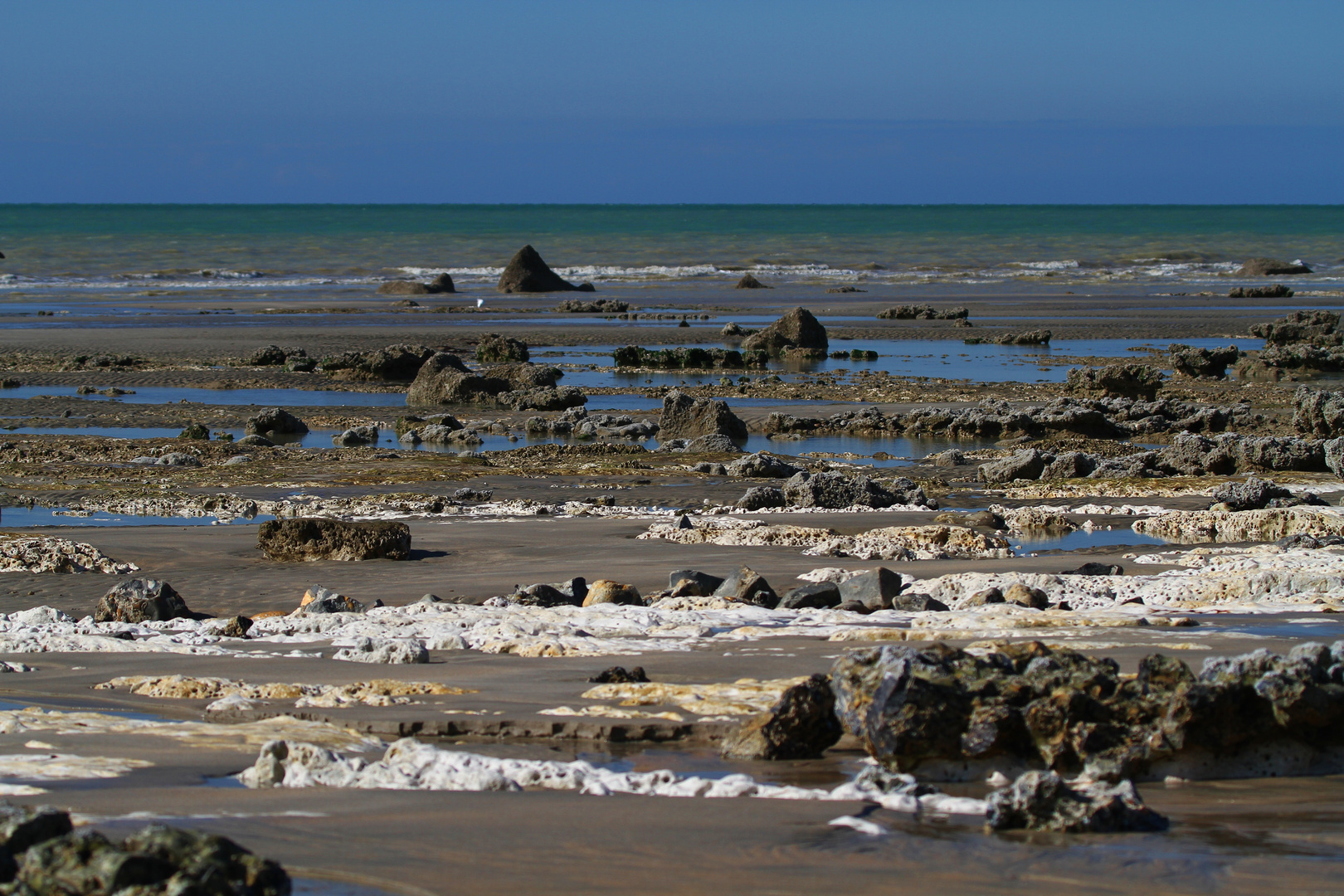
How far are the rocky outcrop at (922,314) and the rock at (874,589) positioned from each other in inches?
943

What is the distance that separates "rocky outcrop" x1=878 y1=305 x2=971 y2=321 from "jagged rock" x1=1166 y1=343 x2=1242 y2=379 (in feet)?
32.2

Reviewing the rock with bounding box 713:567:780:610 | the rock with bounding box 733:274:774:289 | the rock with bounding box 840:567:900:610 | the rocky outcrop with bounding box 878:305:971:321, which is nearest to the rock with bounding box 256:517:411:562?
the rock with bounding box 713:567:780:610

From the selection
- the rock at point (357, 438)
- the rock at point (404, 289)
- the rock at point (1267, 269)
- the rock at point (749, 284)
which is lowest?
the rock at point (357, 438)

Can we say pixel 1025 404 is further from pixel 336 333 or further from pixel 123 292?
→ pixel 123 292

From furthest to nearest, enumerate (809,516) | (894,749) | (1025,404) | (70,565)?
(1025,404), (809,516), (70,565), (894,749)

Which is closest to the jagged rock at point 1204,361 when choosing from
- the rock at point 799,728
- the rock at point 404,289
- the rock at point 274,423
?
the rock at point 274,423

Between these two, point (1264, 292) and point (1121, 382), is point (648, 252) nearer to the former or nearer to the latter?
point (1264, 292)

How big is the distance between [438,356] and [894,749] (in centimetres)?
1555

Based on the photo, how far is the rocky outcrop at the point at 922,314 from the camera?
98.6 feet

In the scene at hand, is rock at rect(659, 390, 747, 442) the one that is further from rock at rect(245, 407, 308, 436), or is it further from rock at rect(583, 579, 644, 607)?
rock at rect(583, 579, 644, 607)

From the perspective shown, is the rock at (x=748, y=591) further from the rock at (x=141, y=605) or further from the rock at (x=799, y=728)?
the rock at (x=141, y=605)

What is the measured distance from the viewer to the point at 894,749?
3.61 m

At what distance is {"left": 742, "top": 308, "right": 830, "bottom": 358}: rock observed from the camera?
23344 mm

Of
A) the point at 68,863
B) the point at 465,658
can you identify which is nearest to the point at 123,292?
the point at 465,658
